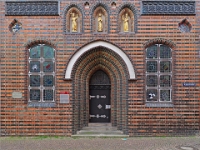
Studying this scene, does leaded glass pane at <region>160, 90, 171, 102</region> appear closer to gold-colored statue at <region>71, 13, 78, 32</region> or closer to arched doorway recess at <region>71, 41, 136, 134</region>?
arched doorway recess at <region>71, 41, 136, 134</region>

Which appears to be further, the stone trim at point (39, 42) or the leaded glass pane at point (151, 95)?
the leaded glass pane at point (151, 95)

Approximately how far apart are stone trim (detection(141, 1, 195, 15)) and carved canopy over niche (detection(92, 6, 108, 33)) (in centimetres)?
160

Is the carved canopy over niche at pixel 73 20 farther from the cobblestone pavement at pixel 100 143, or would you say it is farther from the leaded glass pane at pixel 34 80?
the cobblestone pavement at pixel 100 143

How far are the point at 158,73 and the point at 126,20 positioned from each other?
8.62 ft

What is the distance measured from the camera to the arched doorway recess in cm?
1089

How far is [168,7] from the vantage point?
1080cm

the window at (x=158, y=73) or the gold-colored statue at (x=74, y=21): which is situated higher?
the gold-colored statue at (x=74, y=21)

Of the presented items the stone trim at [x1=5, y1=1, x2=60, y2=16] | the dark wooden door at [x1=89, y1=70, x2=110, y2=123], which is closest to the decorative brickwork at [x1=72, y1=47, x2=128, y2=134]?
the dark wooden door at [x1=89, y1=70, x2=110, y2=123]

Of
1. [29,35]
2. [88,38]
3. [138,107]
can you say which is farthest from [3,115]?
[138,107]

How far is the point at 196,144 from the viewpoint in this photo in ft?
31.2

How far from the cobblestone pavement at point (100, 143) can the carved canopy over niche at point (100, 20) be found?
180 inches

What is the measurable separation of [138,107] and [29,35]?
215 inches

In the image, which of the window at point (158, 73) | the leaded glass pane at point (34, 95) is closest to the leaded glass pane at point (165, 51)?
the window at point (158, 73)

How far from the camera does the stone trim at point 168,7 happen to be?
1078cm
